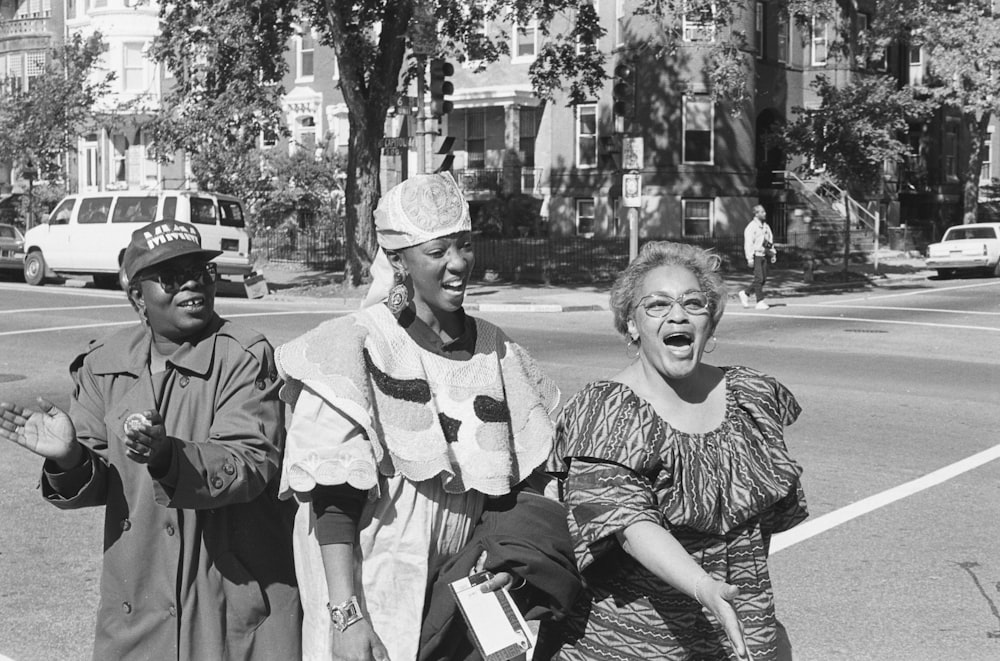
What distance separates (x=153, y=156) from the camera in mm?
30000

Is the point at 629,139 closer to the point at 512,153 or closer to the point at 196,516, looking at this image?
the point at 512,153

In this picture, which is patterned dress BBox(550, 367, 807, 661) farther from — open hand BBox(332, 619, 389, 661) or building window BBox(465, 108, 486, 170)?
building window BBox(465, 108, 486, 170)

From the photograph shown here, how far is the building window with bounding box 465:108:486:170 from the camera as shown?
4306 centimetres

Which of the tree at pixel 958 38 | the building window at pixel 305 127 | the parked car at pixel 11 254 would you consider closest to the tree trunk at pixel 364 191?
the parked car at pixel 11 254

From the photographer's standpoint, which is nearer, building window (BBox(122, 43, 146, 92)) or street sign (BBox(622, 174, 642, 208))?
street sign (BBox(622, 174, 642, 208))

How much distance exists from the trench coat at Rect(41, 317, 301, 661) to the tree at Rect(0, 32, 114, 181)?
40326 mm

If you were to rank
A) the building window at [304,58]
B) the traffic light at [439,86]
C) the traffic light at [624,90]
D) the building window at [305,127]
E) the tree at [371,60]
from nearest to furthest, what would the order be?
the traffic light at [439,86] → the traffic light at [624,90] → the tree at [371,60] → the building window at [305,127] → the building window at [304,58]

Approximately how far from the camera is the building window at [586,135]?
40125mm

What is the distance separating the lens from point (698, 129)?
126ft

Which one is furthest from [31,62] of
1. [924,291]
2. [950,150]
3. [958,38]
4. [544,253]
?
[924,291]

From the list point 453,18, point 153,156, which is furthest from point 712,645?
point 153,156

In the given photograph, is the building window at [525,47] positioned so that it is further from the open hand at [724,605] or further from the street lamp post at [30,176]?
the open hand at [724,605]

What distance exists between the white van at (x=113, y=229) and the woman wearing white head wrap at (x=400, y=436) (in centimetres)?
2363

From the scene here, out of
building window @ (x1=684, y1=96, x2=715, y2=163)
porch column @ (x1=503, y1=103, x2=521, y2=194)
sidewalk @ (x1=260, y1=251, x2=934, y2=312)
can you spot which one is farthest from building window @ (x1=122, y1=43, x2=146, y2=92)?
building window @ (x1=684, y1=96, x2=715, y2=163)
